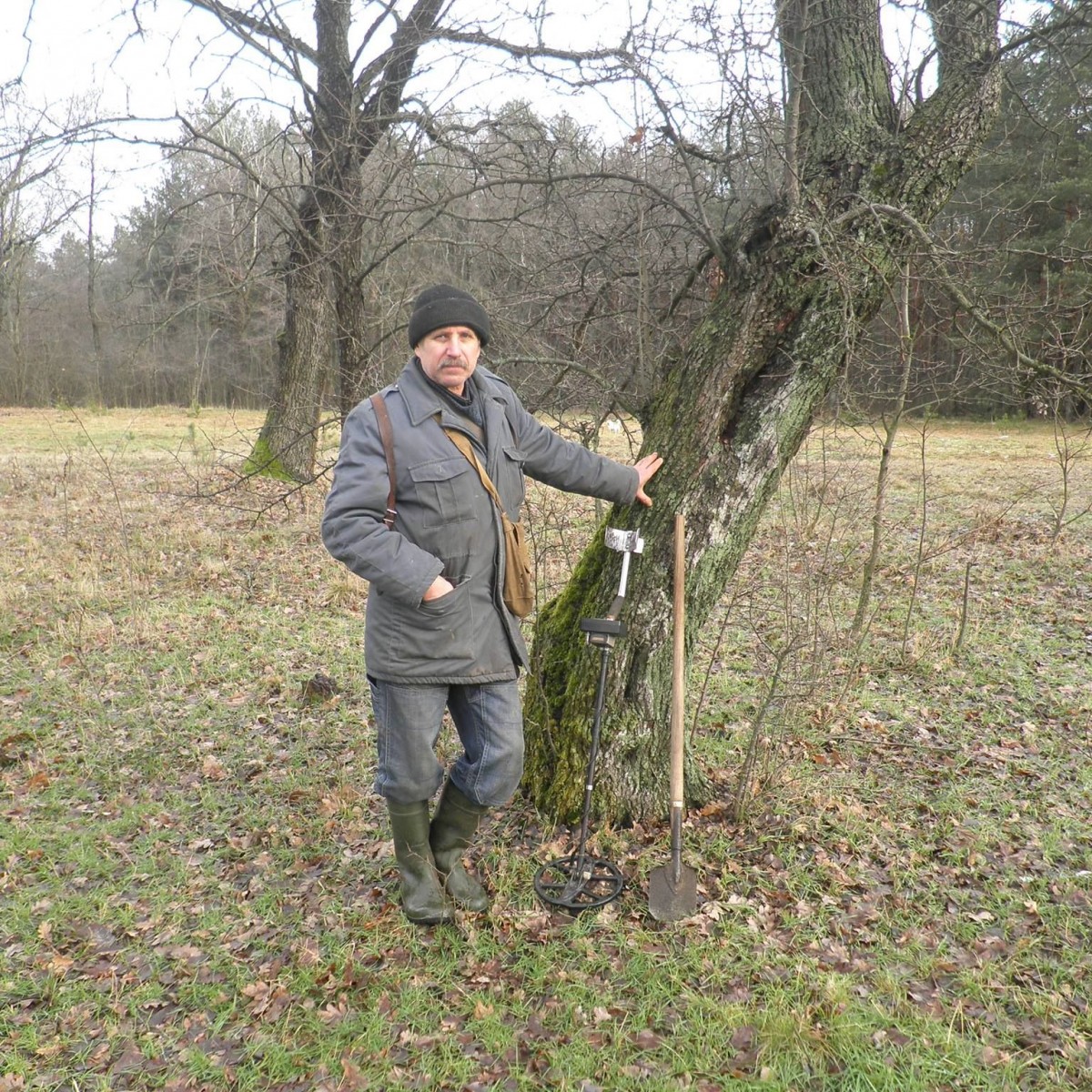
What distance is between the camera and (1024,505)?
39.9ft

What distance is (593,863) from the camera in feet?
11.7

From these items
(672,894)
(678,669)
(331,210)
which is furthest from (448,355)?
(331,210)

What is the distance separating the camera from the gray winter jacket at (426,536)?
2.89m

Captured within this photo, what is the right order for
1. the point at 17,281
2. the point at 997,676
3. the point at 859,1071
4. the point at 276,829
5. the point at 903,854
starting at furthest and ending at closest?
the point at 17,281, the point at 997,676, the point at 276,829, the point at 903,854, the point at 859,1071

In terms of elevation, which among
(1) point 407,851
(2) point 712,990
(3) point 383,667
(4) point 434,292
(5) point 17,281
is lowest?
(2) point 712,990

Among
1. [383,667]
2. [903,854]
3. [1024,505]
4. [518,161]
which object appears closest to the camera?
[383,667]

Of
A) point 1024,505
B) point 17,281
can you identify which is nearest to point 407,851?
point 1024,505

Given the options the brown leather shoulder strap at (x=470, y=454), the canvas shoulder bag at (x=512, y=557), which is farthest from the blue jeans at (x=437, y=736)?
the brown leather shoulder strap at (x=470, y=454)

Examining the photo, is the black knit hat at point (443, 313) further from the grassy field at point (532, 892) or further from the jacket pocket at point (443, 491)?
the grassy field at point (532, 892)

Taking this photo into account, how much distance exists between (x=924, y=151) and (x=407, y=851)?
140 inches

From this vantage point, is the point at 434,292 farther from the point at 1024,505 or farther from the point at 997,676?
the point at 1024,505

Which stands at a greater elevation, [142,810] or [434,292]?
[434,292]

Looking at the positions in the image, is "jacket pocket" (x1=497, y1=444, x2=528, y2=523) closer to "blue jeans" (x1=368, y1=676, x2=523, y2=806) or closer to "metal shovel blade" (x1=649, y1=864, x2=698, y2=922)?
"blue jeans" (x1=368, y1=676, x2=523, y2=806)

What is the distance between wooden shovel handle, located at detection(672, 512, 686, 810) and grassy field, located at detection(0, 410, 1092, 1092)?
1.47 feet
